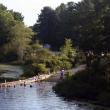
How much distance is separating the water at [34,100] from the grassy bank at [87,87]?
1.23m

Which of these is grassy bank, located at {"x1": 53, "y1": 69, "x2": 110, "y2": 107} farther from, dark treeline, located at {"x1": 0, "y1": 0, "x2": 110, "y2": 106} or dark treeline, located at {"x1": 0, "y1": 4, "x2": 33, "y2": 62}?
dark treeline, located at {"x1": 0, "y1": 4, "x2": 33, "y2": 62}

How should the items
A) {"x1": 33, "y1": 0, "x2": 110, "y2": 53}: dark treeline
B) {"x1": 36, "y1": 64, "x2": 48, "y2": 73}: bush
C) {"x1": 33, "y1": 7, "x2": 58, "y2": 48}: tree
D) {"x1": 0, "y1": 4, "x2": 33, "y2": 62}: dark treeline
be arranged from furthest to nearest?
{"x1": 33, "y1": 7, "x2": 58, "y2": 48}: tree < {"x1": 0, "y1": 4, "x2": 33, "y2": 62}: dark treeline < {"x1": 36, "y1": 64, "x2": 48, "y2": 73}: bush < {"x1": 33, "y1": 0, "x2": 110, "y2": 53}: dark treeline

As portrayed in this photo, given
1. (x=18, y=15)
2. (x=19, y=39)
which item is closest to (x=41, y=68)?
(x=19, y=39)

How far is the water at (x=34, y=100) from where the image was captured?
4878cm

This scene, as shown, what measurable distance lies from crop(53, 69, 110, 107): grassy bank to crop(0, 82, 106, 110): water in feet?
4.02

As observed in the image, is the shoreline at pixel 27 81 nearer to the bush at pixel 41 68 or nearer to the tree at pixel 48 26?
the bush at pixel 41 68

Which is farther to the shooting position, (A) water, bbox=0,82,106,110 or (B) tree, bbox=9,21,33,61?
(B) tree, bbox=9,21,33,61

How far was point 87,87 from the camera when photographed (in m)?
53.2

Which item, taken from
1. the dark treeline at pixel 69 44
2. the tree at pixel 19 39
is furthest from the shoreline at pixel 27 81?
the tree at pixel 19 39

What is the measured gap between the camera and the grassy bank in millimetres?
52219

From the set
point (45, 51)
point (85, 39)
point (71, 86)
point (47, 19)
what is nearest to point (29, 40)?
point (45, 51)

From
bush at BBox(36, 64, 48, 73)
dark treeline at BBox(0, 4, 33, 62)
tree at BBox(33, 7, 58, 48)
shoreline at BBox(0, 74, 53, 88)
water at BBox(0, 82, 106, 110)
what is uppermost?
tree at BBox(33, 7, 58, 48)

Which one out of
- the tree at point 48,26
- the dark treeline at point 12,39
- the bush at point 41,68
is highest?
the tree at point 48,26

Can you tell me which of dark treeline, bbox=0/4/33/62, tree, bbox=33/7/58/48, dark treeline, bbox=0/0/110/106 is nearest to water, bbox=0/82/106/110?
dark treeline, bbox=0/0/110/106
